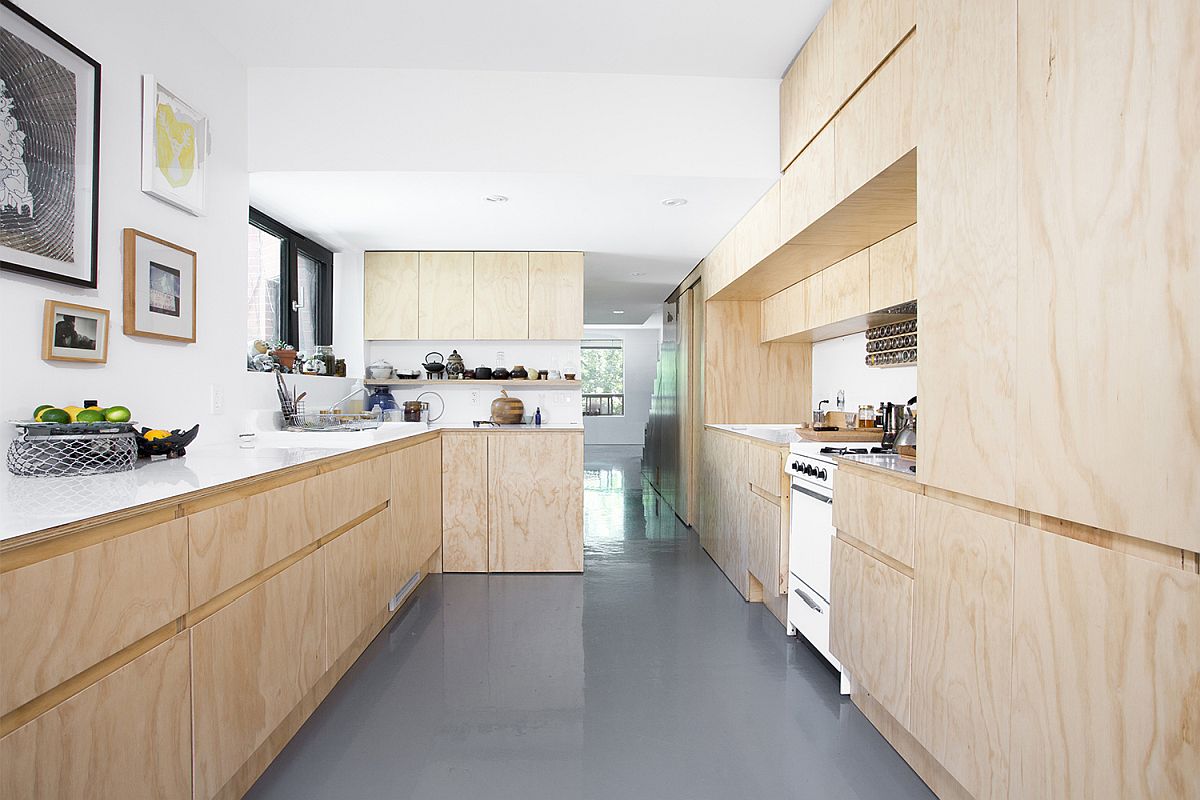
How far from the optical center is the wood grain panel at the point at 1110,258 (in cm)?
113

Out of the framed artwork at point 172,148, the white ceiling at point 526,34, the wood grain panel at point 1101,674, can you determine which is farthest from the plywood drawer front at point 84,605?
the white ceiling at point 526,34

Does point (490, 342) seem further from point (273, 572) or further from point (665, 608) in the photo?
point (273, 572)

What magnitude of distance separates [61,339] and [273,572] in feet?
2.85

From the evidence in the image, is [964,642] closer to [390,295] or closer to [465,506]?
[465,506]

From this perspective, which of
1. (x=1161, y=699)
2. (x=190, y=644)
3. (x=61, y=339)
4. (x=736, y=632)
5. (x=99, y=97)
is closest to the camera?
(x=1161, y=699)

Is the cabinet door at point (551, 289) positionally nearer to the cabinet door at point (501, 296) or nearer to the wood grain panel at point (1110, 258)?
the cabinet door at point (501, 296)

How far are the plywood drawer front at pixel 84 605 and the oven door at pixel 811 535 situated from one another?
2.12m

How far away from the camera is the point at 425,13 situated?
262 cm

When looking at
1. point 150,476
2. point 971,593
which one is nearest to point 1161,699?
point 971,593

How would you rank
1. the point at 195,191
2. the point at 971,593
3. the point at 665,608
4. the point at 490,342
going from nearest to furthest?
the point at 971,593 → the point at 195,191 → the point at 665,608 → the point at 490,342

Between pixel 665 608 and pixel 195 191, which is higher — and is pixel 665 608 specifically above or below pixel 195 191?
below

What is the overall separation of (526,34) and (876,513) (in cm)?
223

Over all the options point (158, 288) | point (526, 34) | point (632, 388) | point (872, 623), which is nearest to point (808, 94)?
point (526, 34)

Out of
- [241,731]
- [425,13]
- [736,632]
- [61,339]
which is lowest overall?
[736,632]
